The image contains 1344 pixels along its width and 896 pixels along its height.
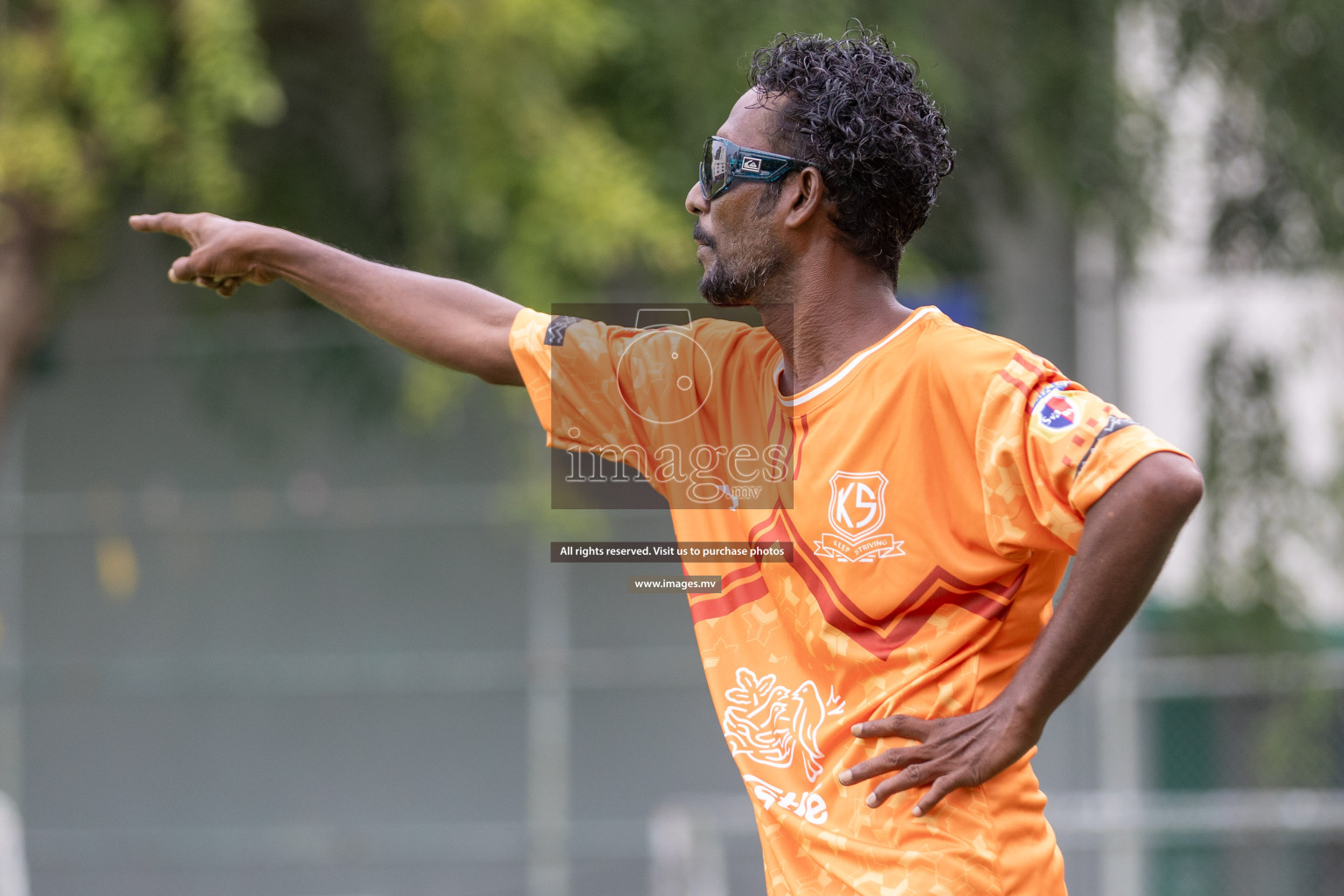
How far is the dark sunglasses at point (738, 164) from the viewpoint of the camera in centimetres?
210

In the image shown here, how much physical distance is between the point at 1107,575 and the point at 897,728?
1.32 feet

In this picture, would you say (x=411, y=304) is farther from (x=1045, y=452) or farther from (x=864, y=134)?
(x=1045, y=452)

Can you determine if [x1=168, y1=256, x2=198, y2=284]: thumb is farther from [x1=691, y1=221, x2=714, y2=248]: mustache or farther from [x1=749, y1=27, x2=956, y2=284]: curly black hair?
[x1=749, y1=27, x2=956, y2=284]: curly black hair

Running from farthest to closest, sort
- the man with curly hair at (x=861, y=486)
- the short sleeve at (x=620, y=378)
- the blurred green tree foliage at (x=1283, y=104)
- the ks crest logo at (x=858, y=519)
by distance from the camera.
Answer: the blurred green tree foliage at (x=1283, y=104), the short sleeve at (x=620, y=378), the ks crest logo at (x=858, y=519), the man with curly hair at (x=861, y=486)

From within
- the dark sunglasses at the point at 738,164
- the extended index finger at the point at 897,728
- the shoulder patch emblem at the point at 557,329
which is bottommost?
the extended index finger at the point at 897,728

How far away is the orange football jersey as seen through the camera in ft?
6.17

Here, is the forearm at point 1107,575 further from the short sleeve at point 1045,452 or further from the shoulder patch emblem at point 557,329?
the shoulder patch emblem at point 557,329

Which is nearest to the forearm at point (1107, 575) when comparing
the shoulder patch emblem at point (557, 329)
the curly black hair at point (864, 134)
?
the curly black hair at point (864, 134)

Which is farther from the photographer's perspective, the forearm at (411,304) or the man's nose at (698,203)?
the forearm at (411,304)

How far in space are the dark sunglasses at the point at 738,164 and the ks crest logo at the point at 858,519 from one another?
507 mm

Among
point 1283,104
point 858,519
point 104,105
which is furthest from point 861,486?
point 1283,104

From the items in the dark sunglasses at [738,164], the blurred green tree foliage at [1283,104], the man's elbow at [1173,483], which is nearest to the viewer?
the man's elbow at [1173,483]

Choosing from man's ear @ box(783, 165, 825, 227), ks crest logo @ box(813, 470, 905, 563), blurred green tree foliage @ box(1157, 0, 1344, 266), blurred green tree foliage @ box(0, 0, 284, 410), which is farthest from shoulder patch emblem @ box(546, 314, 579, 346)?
blurred green tree foliage @ box(1157, 0, 1344, 266)

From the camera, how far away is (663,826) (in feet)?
22.1
